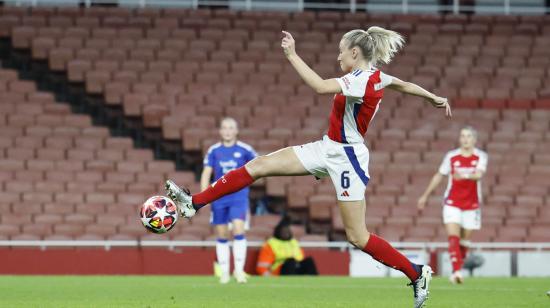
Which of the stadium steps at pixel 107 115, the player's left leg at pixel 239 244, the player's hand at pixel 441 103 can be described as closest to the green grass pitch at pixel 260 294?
the player's left leg at pixel 239 244

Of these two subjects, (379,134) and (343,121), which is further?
(379,134)

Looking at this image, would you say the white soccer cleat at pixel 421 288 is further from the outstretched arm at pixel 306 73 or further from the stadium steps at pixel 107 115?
the stadium steps at pixel 107 115

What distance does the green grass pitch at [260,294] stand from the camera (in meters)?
9.23

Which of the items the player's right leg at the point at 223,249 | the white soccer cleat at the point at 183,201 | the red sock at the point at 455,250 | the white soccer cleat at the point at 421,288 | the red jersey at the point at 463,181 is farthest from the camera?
the red jersey at the point at 463,181

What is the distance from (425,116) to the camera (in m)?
20.5

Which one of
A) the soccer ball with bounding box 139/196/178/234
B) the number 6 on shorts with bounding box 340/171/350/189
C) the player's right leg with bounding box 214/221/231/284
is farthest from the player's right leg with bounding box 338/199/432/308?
the player's right leg with bounding box 214/221/231/284

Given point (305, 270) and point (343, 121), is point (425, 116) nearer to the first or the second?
point (305, 270)

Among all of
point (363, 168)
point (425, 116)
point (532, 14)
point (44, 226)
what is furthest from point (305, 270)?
point (532, 14)

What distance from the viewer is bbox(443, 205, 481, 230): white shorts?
13.8 meters

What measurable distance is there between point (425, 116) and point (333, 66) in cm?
189

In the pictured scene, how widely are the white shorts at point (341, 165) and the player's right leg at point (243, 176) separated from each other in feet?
0.25

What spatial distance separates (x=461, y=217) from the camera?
13.9m

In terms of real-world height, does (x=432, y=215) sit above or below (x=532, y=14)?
below

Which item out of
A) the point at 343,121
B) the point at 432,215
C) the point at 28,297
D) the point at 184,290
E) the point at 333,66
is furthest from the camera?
the point at 333,66
